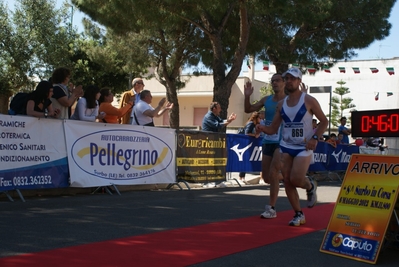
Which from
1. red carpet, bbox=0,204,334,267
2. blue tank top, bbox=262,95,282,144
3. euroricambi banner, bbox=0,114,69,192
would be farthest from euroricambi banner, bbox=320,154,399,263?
euroricambi banner, bbox=0,114,69,192

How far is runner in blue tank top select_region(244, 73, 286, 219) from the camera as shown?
833 cm

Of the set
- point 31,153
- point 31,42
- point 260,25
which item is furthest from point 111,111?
point 31,42

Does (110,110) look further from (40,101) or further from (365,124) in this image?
(365,124)

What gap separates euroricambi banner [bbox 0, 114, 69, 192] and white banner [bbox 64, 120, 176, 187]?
0.71 ft

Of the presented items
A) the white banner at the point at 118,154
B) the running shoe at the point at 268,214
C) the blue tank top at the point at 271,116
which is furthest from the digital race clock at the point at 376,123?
the white banner at the point at 118,154

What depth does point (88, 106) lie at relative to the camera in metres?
11.0

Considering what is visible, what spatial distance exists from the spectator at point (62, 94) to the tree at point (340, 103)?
48.3 m

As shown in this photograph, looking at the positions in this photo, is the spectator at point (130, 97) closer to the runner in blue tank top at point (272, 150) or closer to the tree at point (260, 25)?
the runner in blue tank top at point (272, 150)

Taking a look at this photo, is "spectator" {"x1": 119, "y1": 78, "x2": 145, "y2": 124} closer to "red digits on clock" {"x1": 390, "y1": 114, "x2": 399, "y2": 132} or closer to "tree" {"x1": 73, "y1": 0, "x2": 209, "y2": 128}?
"tree" {"x1": 73, "y1": 0, "x2": 209, "y2": 128}

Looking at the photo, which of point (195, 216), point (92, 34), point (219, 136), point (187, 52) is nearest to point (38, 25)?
point (92, 34)

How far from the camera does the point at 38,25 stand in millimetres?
30016

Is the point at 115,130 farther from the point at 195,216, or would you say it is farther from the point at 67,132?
the point at 195,216

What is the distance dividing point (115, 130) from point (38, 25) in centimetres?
2090

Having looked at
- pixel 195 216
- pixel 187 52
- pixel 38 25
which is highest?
pixel 38 25
